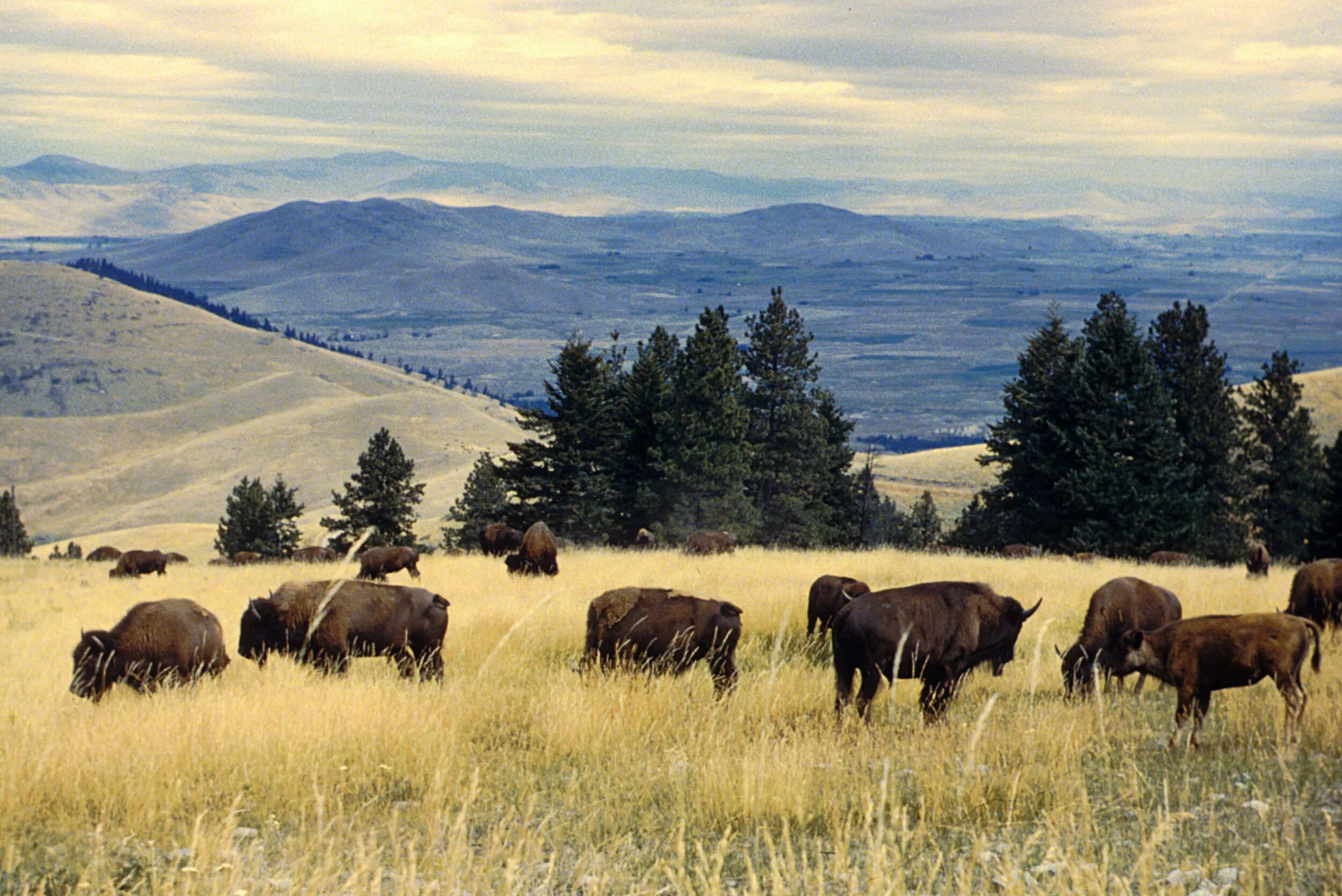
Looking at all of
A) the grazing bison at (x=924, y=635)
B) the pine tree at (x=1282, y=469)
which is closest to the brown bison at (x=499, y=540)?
the grazing bison at (x=924, y=635)

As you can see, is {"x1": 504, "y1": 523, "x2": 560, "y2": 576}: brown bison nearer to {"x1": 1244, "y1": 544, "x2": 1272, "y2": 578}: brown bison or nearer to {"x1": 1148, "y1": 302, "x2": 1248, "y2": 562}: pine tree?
{"x1": 1244, "y1": 544, "x2": 1272, "y2": 578}: brown bison

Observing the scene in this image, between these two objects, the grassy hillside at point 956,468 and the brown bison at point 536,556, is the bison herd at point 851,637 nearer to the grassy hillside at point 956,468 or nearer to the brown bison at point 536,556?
the brown bison at point 536,556

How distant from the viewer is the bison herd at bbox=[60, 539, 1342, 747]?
31.4ft

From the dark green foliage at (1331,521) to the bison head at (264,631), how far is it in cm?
5130

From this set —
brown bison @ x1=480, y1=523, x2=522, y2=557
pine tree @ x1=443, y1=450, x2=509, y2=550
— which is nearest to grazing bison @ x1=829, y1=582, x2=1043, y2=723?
brown bison @ x1=480, y1=523, x2=522, y2=557

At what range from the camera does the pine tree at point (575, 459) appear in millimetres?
54656

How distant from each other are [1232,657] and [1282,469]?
6013cm

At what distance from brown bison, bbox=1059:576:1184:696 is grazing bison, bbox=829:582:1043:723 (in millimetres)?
2406

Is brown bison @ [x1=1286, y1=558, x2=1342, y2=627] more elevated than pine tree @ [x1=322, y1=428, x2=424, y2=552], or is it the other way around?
brown bison @ [x1=1286, y1=558, x2=1342, y2=627]

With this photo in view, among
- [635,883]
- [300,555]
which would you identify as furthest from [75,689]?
[300,555]

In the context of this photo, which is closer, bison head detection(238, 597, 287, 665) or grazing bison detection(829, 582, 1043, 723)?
grazing bison detection(829, 582, 1043, 723)

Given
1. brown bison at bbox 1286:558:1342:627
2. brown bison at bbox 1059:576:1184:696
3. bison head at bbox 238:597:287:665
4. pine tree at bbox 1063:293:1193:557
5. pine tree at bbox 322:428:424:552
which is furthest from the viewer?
pine tree at bbox 322:428:424:552

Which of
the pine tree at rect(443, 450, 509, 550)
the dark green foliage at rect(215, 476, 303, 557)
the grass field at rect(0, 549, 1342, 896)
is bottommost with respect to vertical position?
the dark green foliage at rect(215, 476, 303, 557)

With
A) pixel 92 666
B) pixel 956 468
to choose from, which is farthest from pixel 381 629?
pixel 956 468
